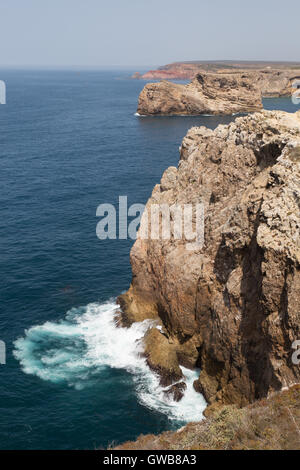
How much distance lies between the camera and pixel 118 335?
160 feet

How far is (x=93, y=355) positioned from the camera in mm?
45906

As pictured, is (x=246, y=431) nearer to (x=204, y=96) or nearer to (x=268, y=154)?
(x=268, y=154)

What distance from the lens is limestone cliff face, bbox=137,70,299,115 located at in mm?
182875

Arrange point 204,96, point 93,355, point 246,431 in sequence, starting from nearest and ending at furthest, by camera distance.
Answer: point 246,431 < point 93,355 < point 204,96

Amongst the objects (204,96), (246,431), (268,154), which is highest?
(204,96)

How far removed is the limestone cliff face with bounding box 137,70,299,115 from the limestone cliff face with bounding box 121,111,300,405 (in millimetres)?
137786

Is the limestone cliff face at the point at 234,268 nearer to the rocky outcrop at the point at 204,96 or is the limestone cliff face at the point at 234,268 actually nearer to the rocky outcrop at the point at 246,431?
the rocky outcrop at the point at 246,431

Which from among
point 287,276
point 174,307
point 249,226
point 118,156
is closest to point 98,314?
point 174,307

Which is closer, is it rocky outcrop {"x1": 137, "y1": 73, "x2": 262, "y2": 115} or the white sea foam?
the white sea foam

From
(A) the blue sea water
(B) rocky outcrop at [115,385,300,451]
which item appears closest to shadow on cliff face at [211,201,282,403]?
(A) the blue sea water

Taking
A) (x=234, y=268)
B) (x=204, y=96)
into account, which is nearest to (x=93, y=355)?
(x=234, y=268)

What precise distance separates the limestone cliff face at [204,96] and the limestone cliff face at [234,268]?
5425 inches

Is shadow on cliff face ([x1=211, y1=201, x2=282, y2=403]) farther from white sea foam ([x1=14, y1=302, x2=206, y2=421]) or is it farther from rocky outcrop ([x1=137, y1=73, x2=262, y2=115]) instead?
rocky outcrop ([x1=137, y1=73, x2=262, y2=115])

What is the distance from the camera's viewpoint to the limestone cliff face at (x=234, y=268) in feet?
101
